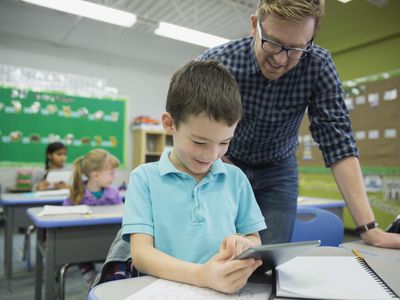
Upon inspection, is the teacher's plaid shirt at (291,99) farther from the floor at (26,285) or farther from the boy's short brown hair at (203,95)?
the floor at (26,285)

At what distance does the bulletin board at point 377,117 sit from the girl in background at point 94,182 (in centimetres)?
341

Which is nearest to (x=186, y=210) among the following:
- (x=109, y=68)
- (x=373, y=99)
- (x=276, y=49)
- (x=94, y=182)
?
(x=276, y=49)

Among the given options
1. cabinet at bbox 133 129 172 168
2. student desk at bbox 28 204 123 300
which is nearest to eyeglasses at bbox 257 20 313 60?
student desk at bbox 28 204 123 300

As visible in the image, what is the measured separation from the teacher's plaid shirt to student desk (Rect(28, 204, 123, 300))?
92cm

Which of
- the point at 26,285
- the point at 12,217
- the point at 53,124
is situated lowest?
the point at 26,285

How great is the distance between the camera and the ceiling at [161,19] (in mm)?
4438

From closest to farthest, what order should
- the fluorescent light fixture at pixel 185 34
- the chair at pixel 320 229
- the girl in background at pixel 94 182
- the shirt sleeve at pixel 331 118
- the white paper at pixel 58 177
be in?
the shirt sleeve at pixel 331 118 → the chair at pixel 320 229 → the girl in background at pixel 94 182 → the white paper at pixel 58 177 → the fluorescent light fixture at pixel 185 34

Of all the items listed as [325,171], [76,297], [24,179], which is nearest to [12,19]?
[24,179]

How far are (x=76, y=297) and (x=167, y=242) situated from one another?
184 centimetres

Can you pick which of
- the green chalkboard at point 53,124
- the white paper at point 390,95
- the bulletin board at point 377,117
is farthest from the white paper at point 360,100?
the green chalkboard at point 53,124

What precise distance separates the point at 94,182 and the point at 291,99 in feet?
5.27

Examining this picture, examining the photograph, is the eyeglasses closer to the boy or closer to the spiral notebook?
the boy

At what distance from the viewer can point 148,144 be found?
6145 mm

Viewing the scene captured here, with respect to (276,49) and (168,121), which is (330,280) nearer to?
(168,121)
